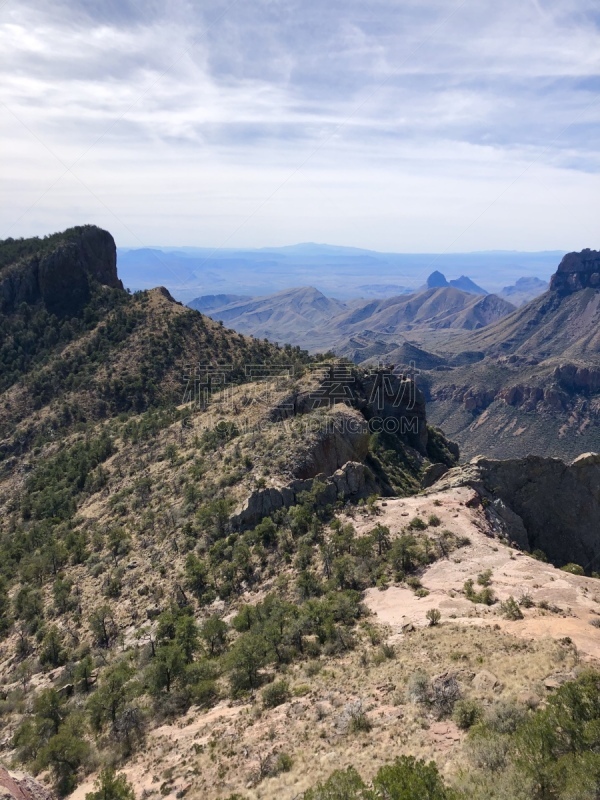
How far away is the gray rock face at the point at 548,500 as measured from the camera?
38.3 meters

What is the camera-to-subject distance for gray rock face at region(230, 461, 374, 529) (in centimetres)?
3891

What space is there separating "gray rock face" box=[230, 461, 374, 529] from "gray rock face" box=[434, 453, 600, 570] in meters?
6.73

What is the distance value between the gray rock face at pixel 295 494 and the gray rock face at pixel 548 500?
6.73m

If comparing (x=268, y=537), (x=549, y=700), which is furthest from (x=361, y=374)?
(x=549, y=700)

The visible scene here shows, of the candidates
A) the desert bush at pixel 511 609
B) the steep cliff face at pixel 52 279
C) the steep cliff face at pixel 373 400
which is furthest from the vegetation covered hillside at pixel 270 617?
the steep cliff face at pixel 52 279

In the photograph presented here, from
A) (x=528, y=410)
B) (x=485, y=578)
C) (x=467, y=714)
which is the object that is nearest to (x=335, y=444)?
(x=485, y=578)

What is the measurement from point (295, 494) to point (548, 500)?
20.1 metres

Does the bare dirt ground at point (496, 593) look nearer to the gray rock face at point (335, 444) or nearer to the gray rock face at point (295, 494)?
the gray rock face at point (295, 494)

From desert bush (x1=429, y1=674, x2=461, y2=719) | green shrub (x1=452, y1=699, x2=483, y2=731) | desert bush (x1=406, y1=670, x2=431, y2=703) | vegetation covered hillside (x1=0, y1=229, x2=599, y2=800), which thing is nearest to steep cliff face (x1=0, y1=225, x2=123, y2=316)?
vegetation covered hillside (x1=0, y1=229, x2=599, y2=800)

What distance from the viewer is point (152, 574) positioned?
3688 cm

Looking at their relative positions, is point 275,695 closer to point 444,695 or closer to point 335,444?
point 444,695

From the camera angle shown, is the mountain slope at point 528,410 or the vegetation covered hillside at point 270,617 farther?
the mountain slope at point 528,410

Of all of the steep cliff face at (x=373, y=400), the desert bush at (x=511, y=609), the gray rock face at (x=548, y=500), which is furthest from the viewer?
the steep cliff face at (x=373, y=400)

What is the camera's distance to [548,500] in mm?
39688
